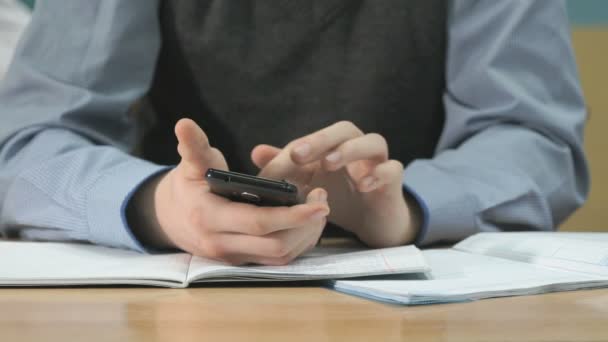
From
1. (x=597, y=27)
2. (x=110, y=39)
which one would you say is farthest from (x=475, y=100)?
(x=597, y=27)

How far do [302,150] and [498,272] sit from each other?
0.20 meters

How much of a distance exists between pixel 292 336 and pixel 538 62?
0.76m

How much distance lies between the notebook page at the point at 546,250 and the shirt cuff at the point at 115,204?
35 centimetres

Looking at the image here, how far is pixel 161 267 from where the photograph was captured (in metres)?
0.55

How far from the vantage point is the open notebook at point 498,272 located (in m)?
0.46

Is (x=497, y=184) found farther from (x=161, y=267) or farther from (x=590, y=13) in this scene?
(x=590, y=13)

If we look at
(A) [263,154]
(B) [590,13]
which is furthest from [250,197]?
(B) [590,13]

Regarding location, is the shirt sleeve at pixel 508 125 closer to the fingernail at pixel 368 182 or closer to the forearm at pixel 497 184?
the forearm at pixel 497 184

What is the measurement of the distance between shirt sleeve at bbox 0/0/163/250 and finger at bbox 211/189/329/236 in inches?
5.6

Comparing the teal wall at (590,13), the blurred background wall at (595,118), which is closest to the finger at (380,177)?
the blurred background wall at (595,118)

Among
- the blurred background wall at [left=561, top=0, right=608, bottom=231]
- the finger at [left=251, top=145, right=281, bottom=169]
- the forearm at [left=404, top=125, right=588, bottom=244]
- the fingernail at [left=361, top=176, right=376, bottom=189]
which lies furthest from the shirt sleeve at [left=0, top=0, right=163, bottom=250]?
the blurred background wall at [left=561, top=0, right=608, bottom=231]

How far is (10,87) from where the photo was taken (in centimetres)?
91

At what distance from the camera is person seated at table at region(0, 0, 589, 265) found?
68 centimetres

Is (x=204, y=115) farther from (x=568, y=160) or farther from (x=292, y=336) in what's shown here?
(x=292, y=336)
